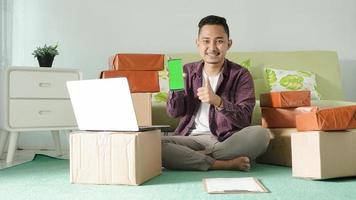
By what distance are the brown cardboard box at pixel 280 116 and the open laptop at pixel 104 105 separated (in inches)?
24.2

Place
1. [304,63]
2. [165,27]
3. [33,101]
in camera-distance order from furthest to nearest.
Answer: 1. [165,27]
2. [304,63]
3. [33,101]

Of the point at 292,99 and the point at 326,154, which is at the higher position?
the point at 292,99

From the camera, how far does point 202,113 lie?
170cm

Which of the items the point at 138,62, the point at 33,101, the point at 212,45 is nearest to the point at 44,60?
the point at 33,101

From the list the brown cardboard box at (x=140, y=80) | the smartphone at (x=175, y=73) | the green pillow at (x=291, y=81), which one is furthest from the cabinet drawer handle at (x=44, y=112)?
the green pillow at (x=291, y=81)

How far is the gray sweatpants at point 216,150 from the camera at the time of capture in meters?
1.55

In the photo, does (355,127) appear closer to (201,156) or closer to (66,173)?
(201,156)

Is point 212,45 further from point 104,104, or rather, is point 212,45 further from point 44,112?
point 44,112

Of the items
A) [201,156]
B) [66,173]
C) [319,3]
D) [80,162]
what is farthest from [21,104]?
[319,3]

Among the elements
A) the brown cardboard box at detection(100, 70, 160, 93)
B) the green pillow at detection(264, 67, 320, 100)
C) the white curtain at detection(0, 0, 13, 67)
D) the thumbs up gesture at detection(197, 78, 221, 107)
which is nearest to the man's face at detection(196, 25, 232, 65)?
Result: the thumbs up gesture at detection(197, 78, 221, 107)

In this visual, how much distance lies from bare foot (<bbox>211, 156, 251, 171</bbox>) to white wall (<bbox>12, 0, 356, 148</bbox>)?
1.31 meters

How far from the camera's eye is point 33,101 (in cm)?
216

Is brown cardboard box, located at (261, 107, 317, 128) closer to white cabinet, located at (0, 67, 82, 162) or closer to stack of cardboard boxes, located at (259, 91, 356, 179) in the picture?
stack of cardboard boxes, located at (259, 91, 356, 179)

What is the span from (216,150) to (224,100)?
206mm
